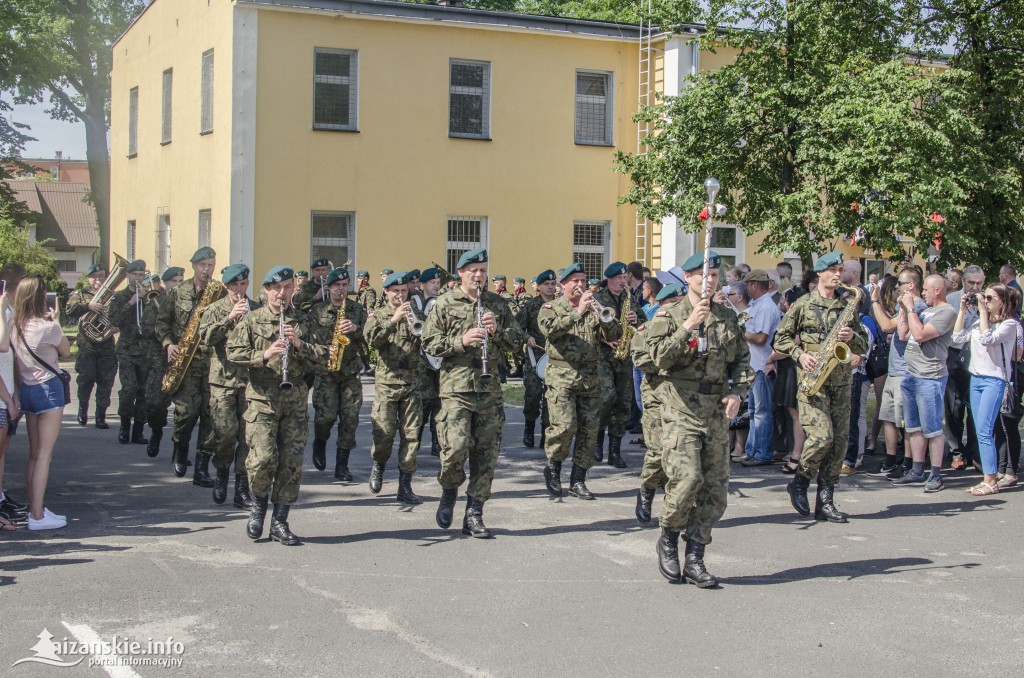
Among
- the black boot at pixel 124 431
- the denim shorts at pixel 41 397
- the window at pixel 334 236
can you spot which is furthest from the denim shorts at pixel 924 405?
the window at pixel 334 236

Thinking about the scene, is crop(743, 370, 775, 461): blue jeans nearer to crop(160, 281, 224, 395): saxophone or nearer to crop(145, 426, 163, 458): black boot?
crop(160, 281, 224, 395): saxophone

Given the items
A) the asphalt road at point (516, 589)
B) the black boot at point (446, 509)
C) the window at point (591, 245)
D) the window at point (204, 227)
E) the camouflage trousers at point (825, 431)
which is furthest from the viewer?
the window at point (591, 245)

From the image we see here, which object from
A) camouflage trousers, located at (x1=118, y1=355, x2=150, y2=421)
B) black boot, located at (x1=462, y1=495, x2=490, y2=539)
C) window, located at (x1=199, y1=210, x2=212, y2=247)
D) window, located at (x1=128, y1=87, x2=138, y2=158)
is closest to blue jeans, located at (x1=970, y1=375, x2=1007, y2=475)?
black boot, located at (x1=462, y1=495, x2=490, y2=539)

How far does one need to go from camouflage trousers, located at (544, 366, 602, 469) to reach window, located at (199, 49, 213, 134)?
1672 cm

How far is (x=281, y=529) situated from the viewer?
27.6ft

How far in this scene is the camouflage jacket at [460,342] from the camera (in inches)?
351

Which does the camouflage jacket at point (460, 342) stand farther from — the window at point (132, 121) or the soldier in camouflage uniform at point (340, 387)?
the window at point (132, 121)

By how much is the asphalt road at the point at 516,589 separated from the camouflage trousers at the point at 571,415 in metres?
0.46

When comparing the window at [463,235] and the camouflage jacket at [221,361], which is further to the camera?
the window at [463,235]

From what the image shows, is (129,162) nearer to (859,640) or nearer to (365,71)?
(365,71)

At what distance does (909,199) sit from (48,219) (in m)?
67.6

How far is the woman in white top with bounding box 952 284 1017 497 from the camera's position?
10.6 m

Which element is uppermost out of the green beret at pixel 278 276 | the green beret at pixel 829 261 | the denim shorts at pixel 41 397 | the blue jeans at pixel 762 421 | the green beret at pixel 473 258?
the green beret at pixel 829 261

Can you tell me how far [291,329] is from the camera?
27.7 feet
